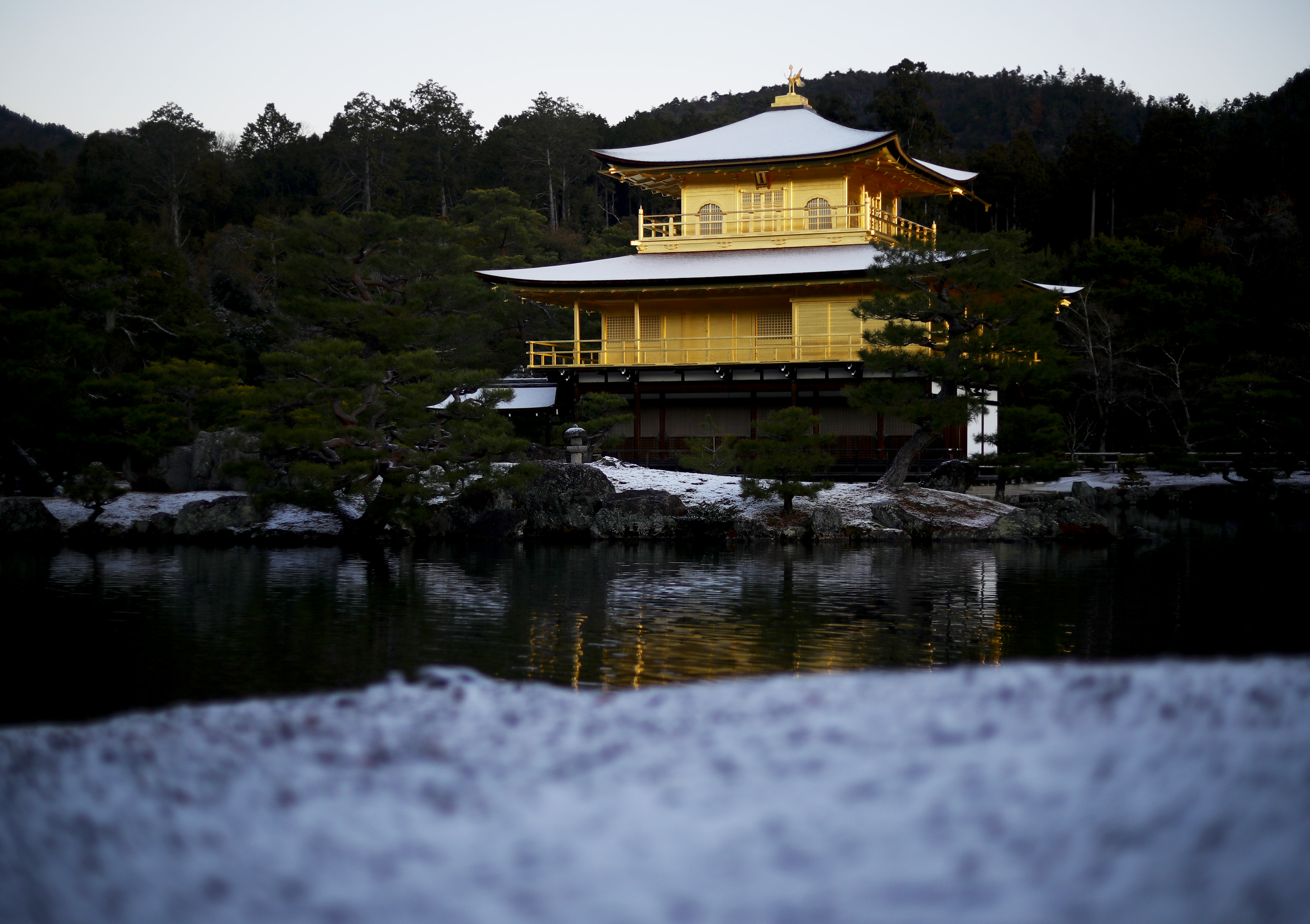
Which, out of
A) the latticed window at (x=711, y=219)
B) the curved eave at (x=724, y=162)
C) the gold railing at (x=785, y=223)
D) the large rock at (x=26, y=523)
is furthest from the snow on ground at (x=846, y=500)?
the large rock at (x=26, y=523)

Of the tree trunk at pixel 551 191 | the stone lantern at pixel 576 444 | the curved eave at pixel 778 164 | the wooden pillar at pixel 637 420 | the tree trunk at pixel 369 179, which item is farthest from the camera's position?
the tree trunk at pixel 551 191

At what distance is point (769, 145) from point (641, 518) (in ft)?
44.0

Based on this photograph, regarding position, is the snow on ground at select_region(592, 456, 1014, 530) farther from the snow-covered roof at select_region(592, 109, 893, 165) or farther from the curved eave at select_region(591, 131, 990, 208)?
the snow-covered roof at select_region(592, 109, 893, 165)

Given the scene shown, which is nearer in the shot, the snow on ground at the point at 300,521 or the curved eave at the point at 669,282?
the snow on ground at the point at 300,521

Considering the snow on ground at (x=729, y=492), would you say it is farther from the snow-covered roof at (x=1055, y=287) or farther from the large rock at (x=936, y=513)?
the snow-covered roof at (x=1055, y=287)

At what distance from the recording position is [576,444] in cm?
2497

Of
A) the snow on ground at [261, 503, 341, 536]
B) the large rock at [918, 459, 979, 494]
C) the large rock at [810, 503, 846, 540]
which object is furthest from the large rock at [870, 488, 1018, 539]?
the snow on ground at [261, 503, 341, 536]

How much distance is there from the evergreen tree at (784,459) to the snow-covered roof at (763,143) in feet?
31.6

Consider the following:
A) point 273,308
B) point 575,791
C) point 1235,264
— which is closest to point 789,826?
point 575,791

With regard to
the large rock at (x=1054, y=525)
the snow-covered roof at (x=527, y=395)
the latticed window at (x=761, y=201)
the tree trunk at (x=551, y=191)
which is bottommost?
the large rock at (x=1054, y=525)

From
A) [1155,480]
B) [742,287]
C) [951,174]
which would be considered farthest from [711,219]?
[1155,480]

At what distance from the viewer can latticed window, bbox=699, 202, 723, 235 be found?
3153cm

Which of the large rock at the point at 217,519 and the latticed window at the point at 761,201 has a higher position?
the latticed window at the point at 761,201

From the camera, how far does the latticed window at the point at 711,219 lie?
3153cm
